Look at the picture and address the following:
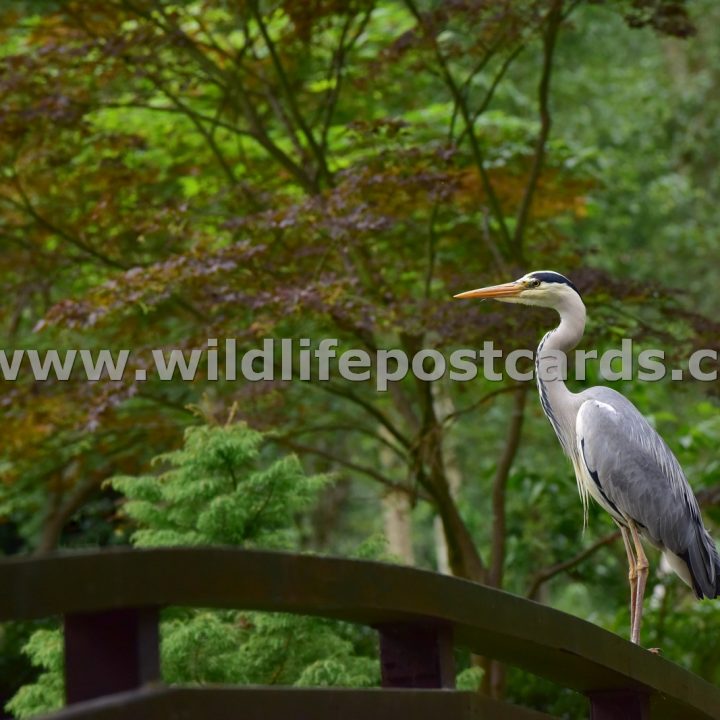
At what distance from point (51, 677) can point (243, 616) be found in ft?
3.11

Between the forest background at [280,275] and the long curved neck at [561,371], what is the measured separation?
124 cm

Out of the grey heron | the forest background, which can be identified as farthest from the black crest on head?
the forest background

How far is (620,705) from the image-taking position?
3.38 m

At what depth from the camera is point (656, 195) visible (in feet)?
61.2

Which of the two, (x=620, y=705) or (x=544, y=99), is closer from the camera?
(x=620, y=705)

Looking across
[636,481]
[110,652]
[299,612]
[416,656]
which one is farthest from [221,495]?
[110,652]

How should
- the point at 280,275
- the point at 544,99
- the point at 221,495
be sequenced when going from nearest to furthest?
the point at 221,495, the point at 280,275, the point at 544,99

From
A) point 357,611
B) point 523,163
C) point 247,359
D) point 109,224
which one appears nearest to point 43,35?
point 109,224

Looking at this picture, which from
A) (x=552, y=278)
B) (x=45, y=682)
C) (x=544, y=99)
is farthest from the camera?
(x=544, y=99)

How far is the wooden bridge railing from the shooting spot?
1.90 metres

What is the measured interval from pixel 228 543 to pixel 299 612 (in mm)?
4221

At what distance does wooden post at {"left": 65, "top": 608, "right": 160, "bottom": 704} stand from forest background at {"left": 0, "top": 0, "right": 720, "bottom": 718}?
13.1 feet

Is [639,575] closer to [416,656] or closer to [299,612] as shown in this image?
[416,656]

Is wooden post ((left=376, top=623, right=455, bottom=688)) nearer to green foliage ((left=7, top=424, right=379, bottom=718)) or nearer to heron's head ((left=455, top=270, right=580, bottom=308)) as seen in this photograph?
green foliage ((left=7, top=424, right=379, bottom=718))
